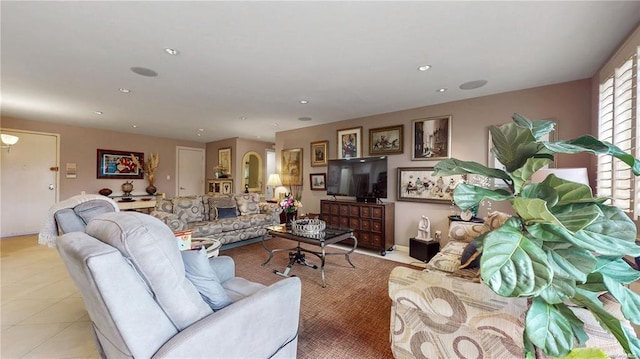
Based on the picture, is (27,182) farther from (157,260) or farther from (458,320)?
(458,320)

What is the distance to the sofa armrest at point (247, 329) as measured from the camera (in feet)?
3.24

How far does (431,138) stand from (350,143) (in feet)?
4.84

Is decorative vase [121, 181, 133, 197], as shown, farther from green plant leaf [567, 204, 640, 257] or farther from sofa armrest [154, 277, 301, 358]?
green plant leaf [567, 204, 640, 257]

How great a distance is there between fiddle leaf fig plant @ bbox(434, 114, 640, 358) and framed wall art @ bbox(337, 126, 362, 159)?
3.81 m

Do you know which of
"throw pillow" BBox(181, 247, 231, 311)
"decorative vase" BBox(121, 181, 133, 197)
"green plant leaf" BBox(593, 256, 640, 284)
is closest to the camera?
"green plant leaf" BBox(593, 256, 640, 284)

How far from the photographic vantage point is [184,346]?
0.96 m

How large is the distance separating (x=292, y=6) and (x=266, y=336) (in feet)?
6.67

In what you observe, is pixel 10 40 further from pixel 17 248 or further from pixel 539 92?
pixel 539 92

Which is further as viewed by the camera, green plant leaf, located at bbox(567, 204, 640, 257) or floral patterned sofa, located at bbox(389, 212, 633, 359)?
floral patterned sofa, located at bbox(389, 212, 633, 359)

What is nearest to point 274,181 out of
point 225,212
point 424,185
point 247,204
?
point 247,204

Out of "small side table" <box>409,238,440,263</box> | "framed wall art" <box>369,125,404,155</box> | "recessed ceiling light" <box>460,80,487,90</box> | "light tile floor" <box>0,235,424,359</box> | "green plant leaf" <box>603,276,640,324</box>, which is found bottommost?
"light tile floor" <box>0,235,424,359</box>

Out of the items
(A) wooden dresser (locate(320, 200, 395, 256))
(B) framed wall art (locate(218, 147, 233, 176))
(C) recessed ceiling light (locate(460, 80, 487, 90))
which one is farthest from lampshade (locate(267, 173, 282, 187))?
(C) recessed ceiling light (locate(460, 80, 487, 90))

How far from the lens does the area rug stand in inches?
68.8

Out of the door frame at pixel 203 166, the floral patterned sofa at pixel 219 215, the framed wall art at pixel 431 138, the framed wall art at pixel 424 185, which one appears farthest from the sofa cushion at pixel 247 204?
the door frame at pixel 203 166
